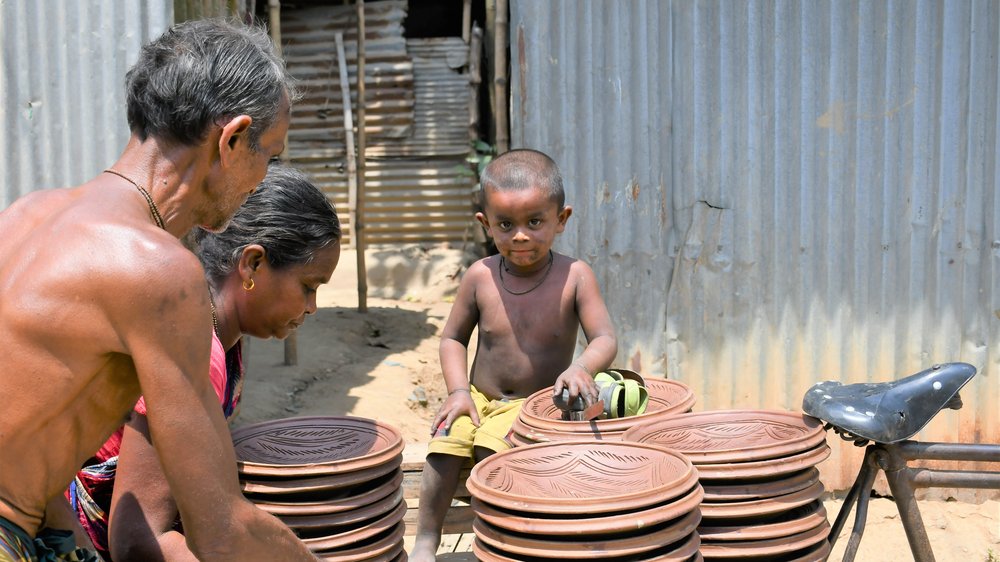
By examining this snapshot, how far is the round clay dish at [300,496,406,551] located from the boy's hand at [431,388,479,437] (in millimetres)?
793

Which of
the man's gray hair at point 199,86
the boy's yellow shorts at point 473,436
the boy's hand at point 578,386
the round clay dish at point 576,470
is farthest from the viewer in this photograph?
the boy's yellow shorts at point 473,436

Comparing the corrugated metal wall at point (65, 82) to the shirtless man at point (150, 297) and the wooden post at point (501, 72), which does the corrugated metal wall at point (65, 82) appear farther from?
the wooden post at point (501, 72)

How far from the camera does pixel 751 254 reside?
4.72 metres

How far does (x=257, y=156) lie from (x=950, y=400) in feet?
6.75

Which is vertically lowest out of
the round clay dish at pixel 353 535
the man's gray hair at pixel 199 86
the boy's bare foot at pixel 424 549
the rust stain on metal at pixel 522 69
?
the boy's bare foot at pixel 424 549

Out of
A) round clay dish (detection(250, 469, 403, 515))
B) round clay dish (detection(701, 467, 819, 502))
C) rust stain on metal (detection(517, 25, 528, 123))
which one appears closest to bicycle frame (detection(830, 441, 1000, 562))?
round clay dish (detection(701, 467, 819, 502))

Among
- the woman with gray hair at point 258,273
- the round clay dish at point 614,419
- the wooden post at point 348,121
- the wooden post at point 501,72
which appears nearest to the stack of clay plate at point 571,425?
the round clay dish at point 614,419

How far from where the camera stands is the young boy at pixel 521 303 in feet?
11.5

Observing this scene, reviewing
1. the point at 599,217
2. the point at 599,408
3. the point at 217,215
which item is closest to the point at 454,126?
the point at 599,217

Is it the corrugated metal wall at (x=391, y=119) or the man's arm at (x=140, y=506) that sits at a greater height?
the corrugated metal wall at (x=391, y=119)

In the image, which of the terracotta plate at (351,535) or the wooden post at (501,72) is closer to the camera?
the terracotta plate at (351,535)

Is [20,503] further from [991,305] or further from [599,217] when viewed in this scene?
[991,305]

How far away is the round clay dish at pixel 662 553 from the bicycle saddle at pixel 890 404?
0.72 metres

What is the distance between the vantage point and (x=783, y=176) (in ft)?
15.3
